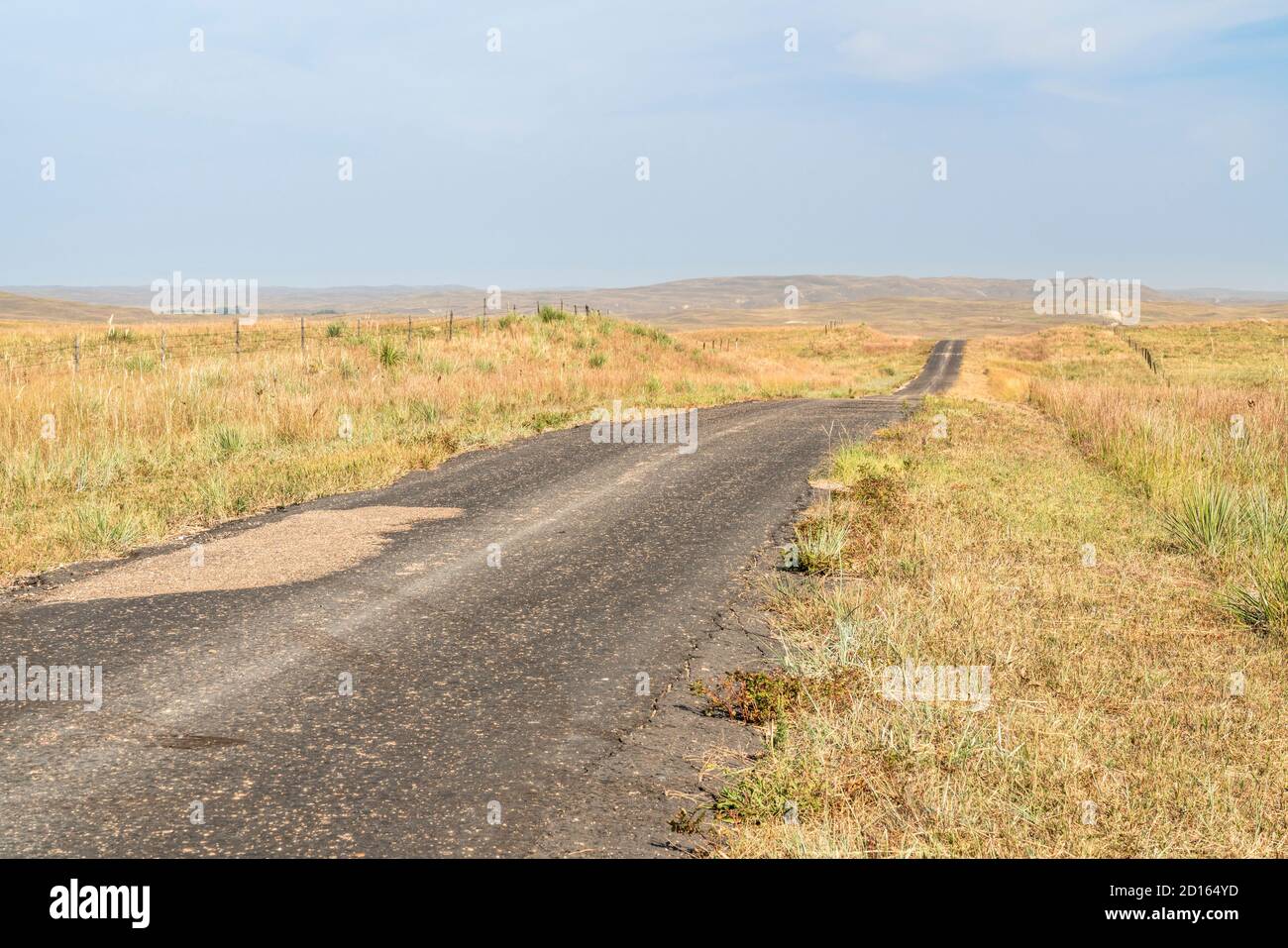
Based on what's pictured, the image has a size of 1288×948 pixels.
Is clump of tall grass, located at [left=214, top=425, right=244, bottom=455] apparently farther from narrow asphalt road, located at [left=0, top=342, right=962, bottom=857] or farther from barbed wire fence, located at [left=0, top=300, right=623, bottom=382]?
→ barbed wire fence, located at [left=0, top=300, right=623, bottom=382]

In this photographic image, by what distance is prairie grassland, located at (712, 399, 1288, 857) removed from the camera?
12.6 ft

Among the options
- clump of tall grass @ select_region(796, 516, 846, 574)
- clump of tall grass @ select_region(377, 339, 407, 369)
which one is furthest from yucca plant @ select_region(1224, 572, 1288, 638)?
clump of tall grass @ select_region(377, 339, 407, 369)

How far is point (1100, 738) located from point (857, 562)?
349 cm

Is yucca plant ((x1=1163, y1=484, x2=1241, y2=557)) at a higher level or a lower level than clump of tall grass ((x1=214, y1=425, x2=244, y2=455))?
lower

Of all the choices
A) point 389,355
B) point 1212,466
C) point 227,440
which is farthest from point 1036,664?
point 389,355

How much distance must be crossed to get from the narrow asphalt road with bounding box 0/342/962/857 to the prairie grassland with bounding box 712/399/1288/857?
33.4 inches

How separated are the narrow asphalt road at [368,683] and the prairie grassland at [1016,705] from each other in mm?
849

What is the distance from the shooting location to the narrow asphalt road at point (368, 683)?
152 inches

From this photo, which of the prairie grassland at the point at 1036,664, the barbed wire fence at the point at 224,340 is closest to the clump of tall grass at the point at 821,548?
the prairie grassland at the point at 1036,664

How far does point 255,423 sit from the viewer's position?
14.8m

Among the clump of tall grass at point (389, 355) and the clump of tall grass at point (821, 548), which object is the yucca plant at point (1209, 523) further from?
the clump of tall grass at point (389, 355)

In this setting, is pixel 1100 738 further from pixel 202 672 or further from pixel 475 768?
pixel 202 672

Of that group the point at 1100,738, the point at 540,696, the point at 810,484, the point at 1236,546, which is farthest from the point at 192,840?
the point at 810,484

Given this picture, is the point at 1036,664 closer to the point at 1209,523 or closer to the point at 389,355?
the point at 1209,523
